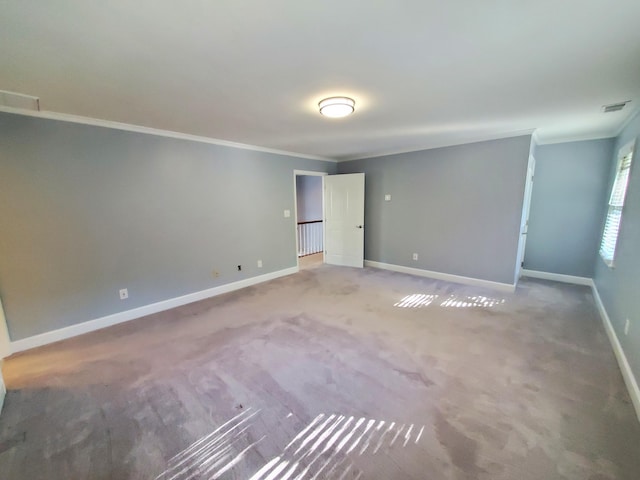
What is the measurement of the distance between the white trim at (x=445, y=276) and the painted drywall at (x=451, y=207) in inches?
2.7

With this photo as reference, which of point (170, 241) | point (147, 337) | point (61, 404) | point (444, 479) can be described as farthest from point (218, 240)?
point (444, 479)

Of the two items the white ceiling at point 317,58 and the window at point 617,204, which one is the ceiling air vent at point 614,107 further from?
the window at point 617,204

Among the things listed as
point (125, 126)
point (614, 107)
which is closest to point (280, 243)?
point (125, 126)

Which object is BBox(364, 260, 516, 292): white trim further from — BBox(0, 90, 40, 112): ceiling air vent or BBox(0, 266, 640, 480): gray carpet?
BBox(0, 90, 40, 112): ceiling air vent

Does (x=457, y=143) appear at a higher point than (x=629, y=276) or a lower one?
higher

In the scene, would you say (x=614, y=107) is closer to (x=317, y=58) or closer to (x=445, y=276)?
(x=445, y=276)

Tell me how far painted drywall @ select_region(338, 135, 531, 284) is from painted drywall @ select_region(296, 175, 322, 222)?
2669 mm

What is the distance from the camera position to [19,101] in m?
2.28

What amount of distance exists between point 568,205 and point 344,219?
149 inches

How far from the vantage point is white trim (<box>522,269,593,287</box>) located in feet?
14.1

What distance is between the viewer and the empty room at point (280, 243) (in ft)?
4.73

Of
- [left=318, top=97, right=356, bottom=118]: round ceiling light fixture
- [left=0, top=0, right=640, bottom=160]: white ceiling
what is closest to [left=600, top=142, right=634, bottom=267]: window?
[left=0, top=0, right=640, bottom=160]: white ceiling

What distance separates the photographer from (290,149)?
4.71 m

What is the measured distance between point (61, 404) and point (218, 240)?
8.07 feet
